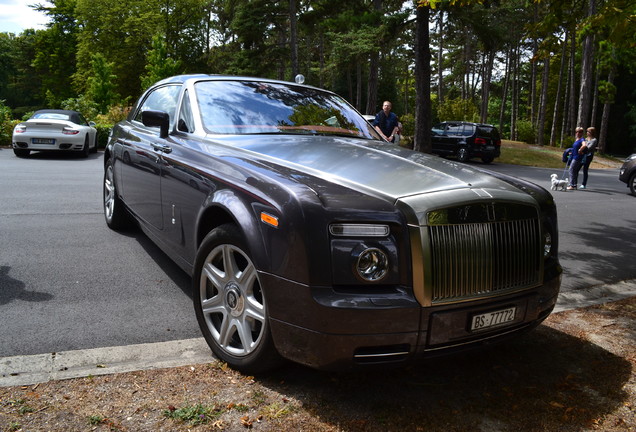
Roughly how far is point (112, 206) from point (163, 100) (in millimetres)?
1820

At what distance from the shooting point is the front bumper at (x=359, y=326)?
2533 mm

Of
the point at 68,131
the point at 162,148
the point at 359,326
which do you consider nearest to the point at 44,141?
the point at 68,131

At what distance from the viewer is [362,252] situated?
258 centimetres

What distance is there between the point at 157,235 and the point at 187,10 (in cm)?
5241

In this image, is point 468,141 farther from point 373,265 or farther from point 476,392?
point 373,265

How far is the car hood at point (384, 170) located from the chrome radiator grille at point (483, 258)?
0.50 ft

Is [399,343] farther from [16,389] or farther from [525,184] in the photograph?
[16,389]

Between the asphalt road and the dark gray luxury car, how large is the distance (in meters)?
0.65

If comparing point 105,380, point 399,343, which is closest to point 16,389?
point 105,380

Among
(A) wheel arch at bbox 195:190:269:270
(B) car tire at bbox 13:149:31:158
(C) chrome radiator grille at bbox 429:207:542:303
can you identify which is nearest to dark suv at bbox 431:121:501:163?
(B) car tire at bbox 13:149:31:158

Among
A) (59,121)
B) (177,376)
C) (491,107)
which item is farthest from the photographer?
Answer: (491,107)

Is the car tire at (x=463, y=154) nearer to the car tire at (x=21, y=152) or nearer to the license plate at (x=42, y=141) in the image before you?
the license plate at (x=42, y=141)

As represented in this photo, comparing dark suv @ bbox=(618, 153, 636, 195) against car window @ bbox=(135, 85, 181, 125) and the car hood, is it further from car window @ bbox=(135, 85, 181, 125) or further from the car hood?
car window @ bbox=(135, 85, 181, 125)

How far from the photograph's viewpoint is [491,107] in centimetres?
6700
